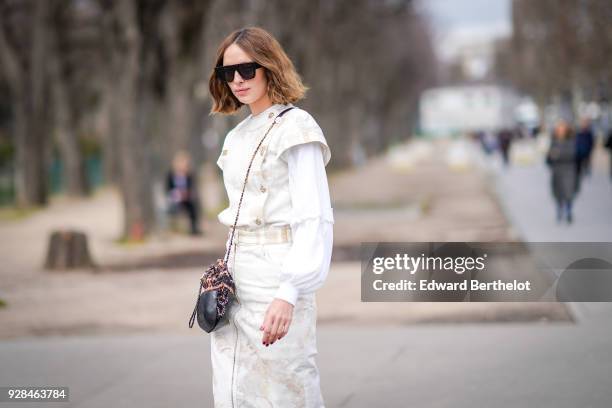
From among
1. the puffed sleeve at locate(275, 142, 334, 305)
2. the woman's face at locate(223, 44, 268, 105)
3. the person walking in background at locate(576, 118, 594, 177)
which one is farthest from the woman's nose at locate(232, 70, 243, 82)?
the person walking in background at locate(576, 118, 594, 177)

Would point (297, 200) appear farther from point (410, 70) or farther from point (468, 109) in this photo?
point (468, 109)

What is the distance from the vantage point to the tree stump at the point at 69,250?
49.5 feet

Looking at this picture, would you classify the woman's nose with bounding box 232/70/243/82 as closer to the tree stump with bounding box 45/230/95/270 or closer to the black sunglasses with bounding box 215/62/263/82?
the black sunglasses with bounding box 215/62/263/82

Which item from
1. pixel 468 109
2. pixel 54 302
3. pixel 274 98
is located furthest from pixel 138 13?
pixel 468 109

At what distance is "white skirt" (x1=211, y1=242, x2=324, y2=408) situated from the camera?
12.3 ft

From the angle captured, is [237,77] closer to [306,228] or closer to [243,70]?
[243,70]

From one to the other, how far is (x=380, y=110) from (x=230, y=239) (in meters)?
73.4

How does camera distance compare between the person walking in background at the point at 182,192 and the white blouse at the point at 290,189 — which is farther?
the person walking in background at the point at 182,192

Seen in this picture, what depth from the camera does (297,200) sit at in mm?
3570

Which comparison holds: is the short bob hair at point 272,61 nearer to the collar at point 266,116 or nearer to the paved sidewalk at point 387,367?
the collar at point 266,116

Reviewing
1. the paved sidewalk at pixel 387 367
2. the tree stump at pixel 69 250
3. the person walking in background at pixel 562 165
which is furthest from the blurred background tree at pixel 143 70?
the paved sidewalk at pixel 387 367

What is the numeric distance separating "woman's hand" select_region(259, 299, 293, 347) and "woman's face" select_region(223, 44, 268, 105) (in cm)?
78

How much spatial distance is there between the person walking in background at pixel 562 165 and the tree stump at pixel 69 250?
8.25m

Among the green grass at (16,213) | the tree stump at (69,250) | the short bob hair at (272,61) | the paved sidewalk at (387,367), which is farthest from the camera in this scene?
the green grass at (16,213)
